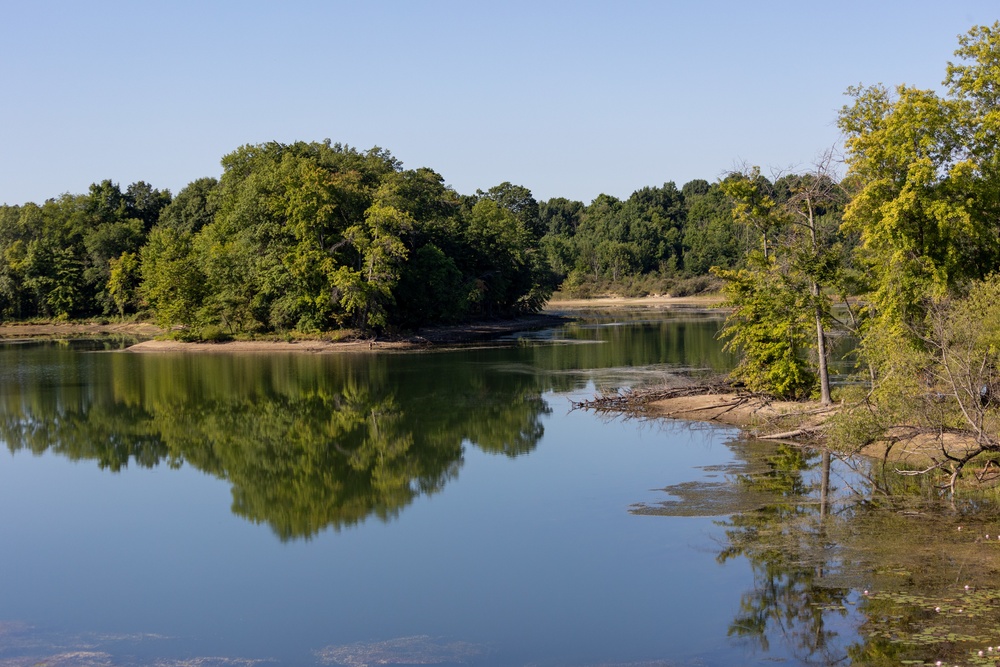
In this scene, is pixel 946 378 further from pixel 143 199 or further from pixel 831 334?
pixel 143 199

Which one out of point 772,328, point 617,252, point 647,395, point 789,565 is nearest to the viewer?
point 789,565

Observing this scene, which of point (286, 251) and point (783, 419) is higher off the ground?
point (286, 251)

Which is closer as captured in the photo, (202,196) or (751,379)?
(751,379)

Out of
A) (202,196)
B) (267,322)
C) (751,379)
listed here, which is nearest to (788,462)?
(751,379)

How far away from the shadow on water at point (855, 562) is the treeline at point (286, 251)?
13.1 meters

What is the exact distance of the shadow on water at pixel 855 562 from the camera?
12633 millimetres

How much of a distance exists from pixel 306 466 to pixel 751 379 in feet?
46.8

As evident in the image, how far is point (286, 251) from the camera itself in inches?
2579

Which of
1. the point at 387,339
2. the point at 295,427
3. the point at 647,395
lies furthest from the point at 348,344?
the point at 647,395

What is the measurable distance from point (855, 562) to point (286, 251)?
54301 millimetres

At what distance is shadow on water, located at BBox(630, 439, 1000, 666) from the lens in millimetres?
12633

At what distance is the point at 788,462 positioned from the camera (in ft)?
79.7

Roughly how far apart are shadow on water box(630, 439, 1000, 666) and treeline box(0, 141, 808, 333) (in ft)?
43.1

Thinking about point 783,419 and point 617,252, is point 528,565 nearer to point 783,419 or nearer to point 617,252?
point 783,419
